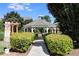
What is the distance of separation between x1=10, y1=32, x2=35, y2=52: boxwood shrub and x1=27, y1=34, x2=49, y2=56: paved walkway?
0.44 feet

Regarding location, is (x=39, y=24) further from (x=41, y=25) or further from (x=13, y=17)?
(x=13, y=17)

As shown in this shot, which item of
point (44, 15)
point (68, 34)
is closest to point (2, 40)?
point (44, 15)

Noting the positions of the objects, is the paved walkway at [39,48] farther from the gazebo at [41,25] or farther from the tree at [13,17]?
the tree at [13,17]

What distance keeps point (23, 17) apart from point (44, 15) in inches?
18.4

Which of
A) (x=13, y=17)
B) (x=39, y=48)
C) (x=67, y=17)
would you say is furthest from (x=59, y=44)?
(x=13, y=17)

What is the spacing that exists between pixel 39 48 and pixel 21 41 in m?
0.44

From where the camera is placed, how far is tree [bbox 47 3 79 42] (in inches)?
222

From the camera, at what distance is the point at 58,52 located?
5555 millimetres

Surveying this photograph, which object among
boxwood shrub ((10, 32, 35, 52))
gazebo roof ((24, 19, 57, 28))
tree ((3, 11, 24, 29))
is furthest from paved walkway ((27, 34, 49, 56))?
tree ((3, 11, 24, 29))

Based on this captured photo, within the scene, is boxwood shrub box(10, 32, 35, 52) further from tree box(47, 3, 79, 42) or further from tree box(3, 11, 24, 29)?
tree box(47, 3, 79, 42)

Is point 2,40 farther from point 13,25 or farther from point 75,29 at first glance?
point 75,29

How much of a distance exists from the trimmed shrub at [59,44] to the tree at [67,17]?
0.56ft

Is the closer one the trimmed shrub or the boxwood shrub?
the trimmed shrub

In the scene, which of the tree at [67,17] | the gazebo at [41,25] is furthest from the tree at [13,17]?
the tree at [67,17]
